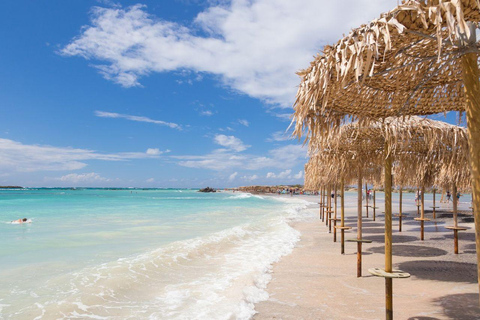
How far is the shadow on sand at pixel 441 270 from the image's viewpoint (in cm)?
536

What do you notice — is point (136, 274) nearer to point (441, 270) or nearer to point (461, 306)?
point (461, 306)

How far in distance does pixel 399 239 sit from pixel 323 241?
7.60 feet

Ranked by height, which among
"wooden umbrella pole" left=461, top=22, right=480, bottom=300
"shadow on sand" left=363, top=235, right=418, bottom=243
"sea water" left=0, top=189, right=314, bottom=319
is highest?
"wooden umbrella pole" left=461, top=22, right=480, bottom=300

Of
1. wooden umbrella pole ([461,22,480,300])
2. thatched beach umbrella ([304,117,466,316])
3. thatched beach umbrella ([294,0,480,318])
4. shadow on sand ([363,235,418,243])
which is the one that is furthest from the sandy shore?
wooden umbrella pole ([461,22,480,300])

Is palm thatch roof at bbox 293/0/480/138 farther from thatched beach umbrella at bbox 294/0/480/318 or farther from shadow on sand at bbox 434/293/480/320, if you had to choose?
shadow on sand at bbox 434/293/480/320

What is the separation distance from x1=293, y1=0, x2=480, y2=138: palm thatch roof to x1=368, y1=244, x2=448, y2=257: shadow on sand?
473 centimetres

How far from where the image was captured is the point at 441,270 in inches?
229

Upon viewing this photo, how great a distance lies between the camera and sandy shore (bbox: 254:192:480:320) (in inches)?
160

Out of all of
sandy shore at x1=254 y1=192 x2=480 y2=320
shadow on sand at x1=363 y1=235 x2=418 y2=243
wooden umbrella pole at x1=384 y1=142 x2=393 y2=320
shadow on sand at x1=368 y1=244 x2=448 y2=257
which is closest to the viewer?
wooden umbrella pole at x1=384 y1=142 x2=393 y2=320

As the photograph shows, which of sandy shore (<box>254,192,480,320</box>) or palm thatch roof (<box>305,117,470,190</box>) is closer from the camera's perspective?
sandy shore (<box>254,192,480,320</box>)

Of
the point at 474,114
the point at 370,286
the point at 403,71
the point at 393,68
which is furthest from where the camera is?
the point at 370,286

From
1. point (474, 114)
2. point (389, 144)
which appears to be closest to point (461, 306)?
point (389, 144)

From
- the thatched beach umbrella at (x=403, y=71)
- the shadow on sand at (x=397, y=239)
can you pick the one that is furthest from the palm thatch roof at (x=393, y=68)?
the shadow on sand at (x=397, y=239)

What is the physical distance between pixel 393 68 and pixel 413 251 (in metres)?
6.60
